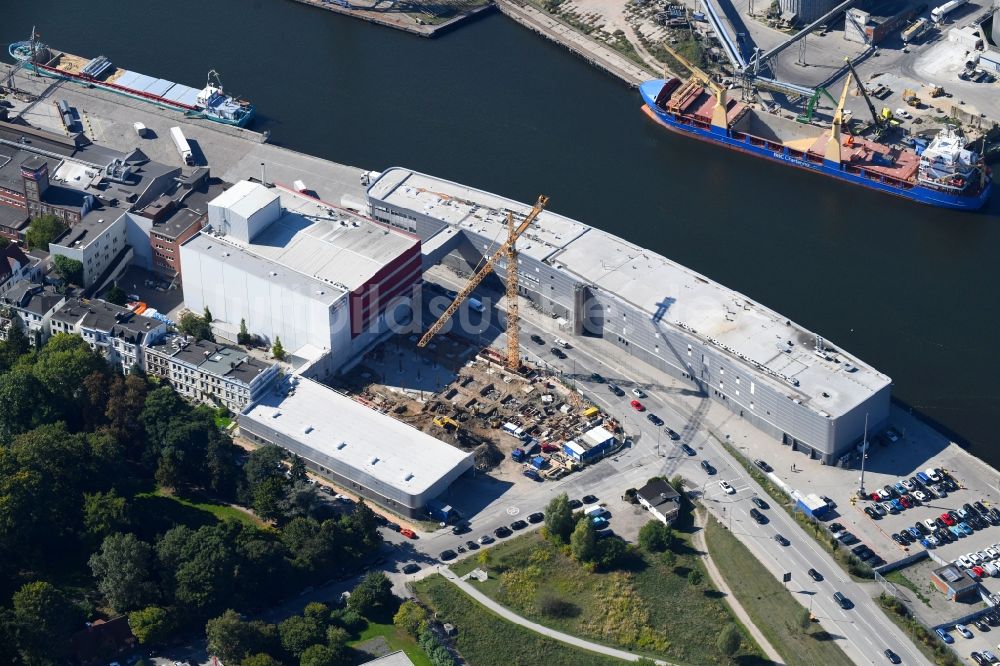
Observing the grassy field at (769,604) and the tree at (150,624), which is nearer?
the tree at (150,624)

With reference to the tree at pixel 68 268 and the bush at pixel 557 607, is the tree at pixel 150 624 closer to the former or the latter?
the bush at pixel 557 607

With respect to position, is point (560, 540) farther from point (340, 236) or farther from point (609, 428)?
point (340, 236)

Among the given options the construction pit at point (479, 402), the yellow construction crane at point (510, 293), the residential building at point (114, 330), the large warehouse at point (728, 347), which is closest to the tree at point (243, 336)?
the residential building at point (114, 330)

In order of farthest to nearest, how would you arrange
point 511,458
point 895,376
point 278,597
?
point 895,376, point 511,458, point 278,597

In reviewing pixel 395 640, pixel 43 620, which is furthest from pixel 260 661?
pixel 43 620

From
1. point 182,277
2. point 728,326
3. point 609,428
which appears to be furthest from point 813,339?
point 182,277
